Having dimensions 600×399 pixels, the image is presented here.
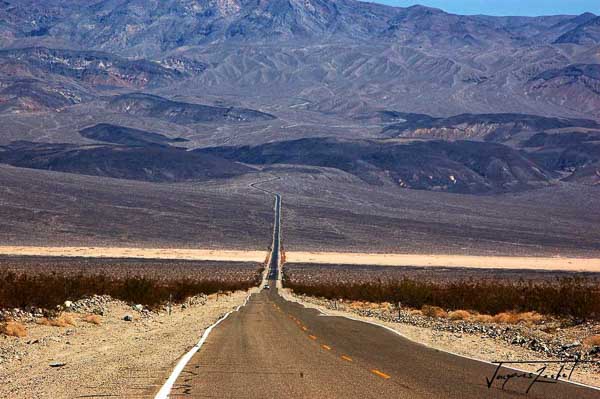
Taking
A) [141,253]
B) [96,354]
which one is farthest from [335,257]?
[96,354]

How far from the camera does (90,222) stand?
128 metres

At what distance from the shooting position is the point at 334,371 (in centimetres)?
1238

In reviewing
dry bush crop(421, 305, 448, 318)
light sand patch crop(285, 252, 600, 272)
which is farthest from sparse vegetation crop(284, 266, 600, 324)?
light sand patch crop(285, 252, 600, 272)

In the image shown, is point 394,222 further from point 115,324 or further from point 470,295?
point 115,324

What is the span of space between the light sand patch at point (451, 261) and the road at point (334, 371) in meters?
81.2

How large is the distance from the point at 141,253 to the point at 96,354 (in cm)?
8689

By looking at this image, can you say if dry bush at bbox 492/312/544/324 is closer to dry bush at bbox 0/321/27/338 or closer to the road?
the road

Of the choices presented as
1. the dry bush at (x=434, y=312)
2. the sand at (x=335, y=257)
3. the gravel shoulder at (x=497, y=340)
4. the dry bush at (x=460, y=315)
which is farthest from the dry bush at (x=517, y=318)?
the sand at (x=335, y=257)

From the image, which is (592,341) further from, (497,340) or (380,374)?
(380,374)

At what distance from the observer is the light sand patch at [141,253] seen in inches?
3688

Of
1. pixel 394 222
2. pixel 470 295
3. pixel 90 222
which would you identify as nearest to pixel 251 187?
pixel 394 222

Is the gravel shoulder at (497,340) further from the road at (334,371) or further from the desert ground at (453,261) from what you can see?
the desert ground at (453,261)

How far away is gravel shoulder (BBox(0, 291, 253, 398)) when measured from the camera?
10883mm

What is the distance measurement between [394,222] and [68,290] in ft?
411
